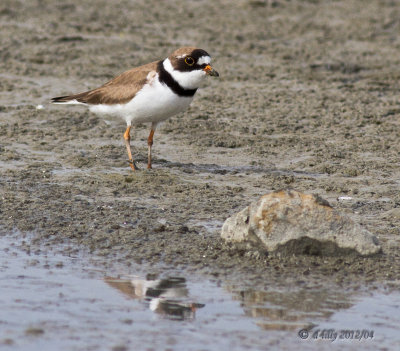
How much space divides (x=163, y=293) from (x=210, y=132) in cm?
451

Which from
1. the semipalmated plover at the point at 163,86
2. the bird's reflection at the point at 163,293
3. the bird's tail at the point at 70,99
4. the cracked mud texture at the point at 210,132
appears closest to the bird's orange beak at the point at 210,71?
the semipalmated plover at the point at 163,86

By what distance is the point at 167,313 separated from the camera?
5.36 meters

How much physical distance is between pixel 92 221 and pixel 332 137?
3615 mm

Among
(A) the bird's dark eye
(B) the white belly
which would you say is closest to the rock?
(B) the white belly

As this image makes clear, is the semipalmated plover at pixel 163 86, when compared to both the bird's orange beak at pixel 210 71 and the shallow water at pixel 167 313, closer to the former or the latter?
the bird's orange beak at pixel 210 71

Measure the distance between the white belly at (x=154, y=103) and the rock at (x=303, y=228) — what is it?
2.50 m

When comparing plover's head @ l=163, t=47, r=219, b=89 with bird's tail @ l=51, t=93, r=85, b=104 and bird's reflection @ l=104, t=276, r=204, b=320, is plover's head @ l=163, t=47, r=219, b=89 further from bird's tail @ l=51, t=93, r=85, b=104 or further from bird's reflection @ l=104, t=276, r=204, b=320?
bird's reflection @ l=104, t=276, r=204, b=320

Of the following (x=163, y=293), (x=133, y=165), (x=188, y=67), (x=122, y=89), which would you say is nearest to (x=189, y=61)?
(x=188, y=67)

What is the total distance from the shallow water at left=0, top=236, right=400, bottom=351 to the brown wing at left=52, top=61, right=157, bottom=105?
2.89 m

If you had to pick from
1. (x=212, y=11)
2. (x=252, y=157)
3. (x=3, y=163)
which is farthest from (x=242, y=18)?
(x=3, y=163)

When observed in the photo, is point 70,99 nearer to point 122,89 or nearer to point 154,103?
point 122,89

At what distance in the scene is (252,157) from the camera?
9281mm

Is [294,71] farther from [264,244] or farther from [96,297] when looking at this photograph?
[96,297]

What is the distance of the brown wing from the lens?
28.6ft
